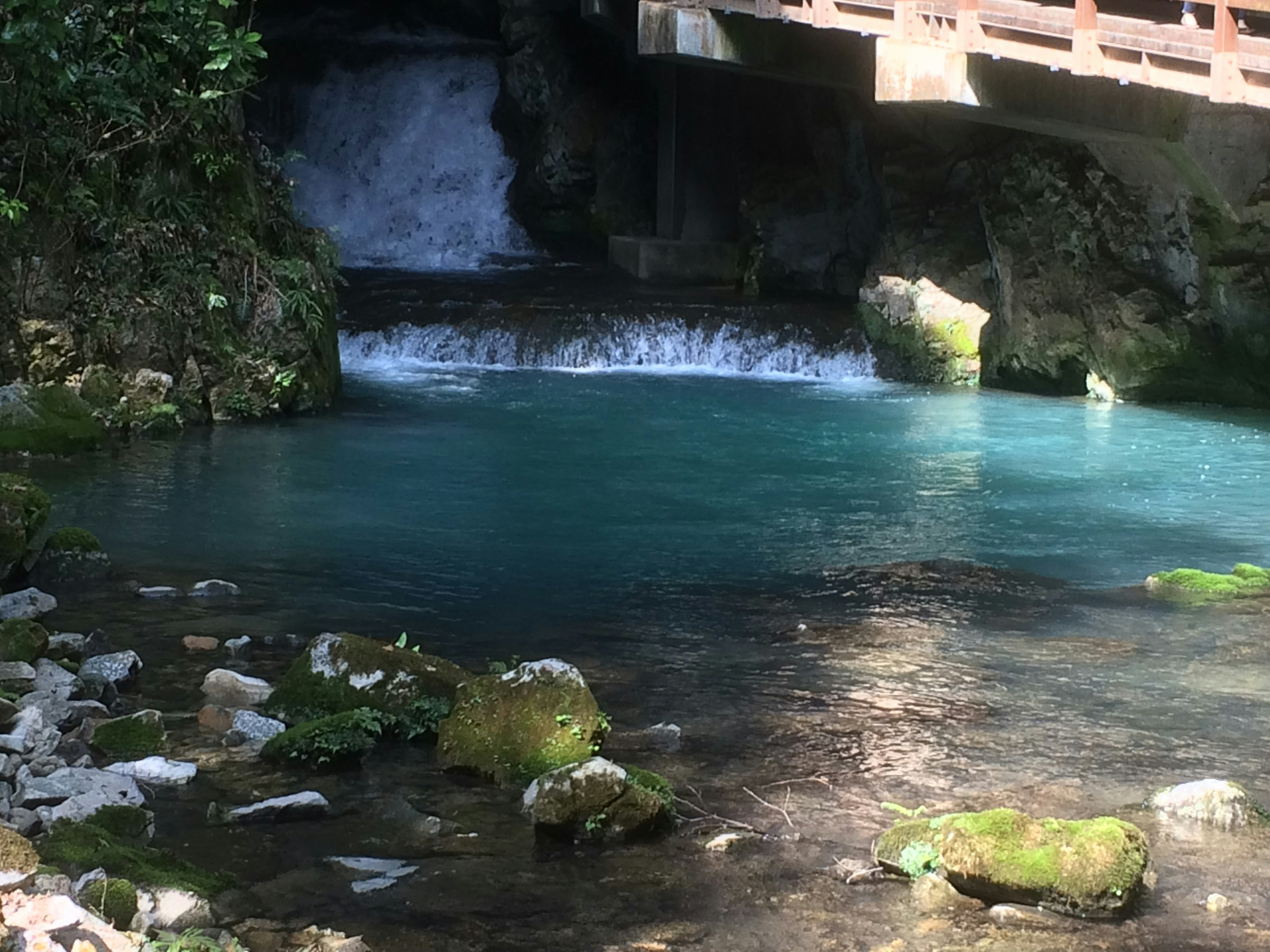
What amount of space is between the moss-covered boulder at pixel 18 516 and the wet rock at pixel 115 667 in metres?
1.76

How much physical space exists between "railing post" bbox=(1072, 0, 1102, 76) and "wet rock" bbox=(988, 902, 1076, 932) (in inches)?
389

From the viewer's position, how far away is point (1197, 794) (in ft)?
19.8

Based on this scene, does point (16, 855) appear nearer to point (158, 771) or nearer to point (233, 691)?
point (158, 771)

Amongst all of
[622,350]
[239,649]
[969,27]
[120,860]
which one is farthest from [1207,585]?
[622,350]

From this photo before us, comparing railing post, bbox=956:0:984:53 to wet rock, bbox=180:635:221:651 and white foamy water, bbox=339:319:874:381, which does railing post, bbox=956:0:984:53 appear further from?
wet rock, bbox=180:635:221:651

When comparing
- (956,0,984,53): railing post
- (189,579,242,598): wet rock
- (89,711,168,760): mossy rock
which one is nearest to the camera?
(89,711,168,760): mossy rock

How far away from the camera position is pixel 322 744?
21.4 feet

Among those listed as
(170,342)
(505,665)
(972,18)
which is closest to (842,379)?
(972,18)

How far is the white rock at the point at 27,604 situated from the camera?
835cm

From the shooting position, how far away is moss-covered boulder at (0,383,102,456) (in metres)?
13.2

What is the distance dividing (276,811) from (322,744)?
605 millimetres

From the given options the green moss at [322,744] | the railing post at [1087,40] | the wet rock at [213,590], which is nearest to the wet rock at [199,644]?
the wet rock at [213,590]

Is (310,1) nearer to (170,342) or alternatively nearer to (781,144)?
(781,144)

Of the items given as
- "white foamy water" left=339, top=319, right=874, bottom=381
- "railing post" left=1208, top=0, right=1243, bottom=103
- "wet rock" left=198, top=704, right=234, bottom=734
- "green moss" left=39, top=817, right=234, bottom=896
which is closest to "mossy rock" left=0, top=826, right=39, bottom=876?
"green moss" left=39, top=817, right=234, bottom=896
